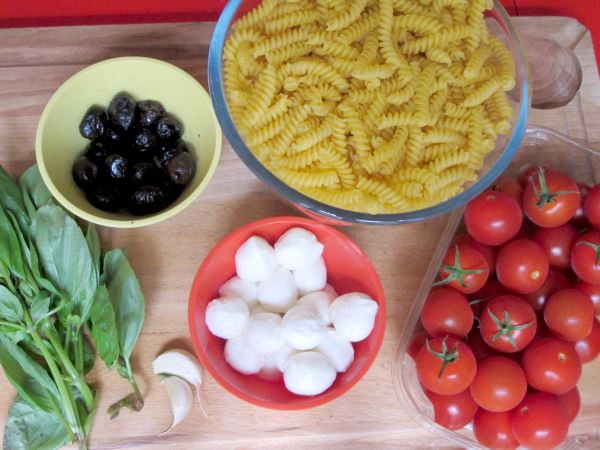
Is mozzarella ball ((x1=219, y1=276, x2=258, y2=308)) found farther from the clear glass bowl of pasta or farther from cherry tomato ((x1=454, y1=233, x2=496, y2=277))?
cherry tomato ((x1=454, y1=233, x2=496, y2=277))

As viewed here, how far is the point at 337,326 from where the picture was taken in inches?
36.6

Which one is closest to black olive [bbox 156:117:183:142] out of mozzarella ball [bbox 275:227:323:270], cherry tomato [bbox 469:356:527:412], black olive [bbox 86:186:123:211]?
Answer: black olive [bbox 86:186:123:211]

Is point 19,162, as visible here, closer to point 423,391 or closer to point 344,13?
point 344,13

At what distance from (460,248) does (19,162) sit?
0.68 meters

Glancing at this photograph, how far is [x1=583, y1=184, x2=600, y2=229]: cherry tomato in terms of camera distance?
3.09 ft

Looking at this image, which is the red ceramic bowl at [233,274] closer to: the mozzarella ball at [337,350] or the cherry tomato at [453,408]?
the mozzarella ball at [337,350]

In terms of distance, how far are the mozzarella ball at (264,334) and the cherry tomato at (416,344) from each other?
0.19 m

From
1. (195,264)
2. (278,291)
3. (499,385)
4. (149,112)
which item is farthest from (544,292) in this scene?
(149,112)

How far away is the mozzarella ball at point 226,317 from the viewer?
92 centimetres

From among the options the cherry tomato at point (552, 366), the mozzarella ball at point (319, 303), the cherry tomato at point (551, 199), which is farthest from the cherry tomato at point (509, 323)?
the mozzarella ball at point (319, 303)

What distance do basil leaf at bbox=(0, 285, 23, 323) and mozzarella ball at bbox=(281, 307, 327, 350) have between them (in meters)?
0.36

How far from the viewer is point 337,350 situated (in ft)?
3.09

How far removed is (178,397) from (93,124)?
0.41m

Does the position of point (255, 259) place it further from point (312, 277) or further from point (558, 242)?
point (558, 242)
